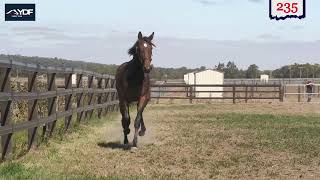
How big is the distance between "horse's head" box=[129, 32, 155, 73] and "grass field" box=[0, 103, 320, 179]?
165 centimetres

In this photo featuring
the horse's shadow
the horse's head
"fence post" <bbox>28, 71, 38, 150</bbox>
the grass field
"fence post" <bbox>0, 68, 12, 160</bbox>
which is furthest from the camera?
the horse's shadow

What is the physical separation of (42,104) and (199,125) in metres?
5.60

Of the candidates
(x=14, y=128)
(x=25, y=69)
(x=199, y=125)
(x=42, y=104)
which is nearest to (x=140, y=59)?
(x=25, y=69)

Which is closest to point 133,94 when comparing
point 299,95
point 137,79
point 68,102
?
point 137,79

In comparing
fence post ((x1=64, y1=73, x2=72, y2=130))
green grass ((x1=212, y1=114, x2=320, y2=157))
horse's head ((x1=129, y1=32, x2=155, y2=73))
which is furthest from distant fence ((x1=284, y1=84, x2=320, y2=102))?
horse's head ((x1=129, y1=32, x2=155, y2=73))

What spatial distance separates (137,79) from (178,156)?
2194 millimetres

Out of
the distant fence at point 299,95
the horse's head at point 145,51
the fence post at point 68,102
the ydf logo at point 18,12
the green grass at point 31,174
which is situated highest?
the ydf logo at point 18,12

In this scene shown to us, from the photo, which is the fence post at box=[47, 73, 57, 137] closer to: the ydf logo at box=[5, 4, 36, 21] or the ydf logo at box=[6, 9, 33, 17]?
the ydf logo at box=[5, 4, 36, 21]

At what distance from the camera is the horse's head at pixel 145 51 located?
1083 centimetres

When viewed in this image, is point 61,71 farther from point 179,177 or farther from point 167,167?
point 179,177

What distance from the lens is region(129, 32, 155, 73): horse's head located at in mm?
10828

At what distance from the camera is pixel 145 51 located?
10844 millimetres

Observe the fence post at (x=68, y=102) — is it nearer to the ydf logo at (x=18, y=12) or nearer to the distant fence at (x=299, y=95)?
the ydf logo at (x=18, y=12)

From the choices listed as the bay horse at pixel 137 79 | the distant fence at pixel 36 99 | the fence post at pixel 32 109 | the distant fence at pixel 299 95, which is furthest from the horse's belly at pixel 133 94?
the distant fence at pixel 299 95
